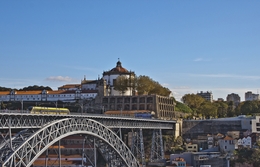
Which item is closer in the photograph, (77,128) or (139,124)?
(77,128)

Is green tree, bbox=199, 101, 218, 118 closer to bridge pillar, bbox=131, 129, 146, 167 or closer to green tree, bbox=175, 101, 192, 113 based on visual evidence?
green tree, bbox=175, 101, 192, 113

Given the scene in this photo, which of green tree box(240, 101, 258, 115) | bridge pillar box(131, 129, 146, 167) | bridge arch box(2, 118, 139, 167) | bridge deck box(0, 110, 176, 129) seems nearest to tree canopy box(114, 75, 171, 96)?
green tree box(240, 101, 258, 115)

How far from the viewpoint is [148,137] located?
335 feet

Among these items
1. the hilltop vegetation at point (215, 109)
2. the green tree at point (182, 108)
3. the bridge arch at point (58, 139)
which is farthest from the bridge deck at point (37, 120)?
the hilltop vegetation at point (215, 109)

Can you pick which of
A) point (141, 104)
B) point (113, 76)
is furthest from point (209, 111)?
point (113, 76)

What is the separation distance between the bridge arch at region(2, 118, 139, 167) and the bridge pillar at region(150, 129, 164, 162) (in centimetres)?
1476

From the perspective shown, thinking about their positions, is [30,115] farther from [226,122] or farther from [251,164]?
[226,122]

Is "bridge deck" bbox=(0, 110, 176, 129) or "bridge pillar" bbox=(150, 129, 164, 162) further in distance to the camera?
"bridge pillar" bbox=(150, 129, 164, 162)

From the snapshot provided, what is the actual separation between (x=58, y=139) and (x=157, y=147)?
40472mm

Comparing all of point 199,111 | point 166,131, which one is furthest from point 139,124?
point 199,111

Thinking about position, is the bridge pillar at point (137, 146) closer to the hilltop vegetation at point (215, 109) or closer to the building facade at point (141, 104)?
the building facade at point (141, 104)

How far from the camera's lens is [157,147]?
92062mm

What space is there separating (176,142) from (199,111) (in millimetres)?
36861

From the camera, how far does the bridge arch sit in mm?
49000
